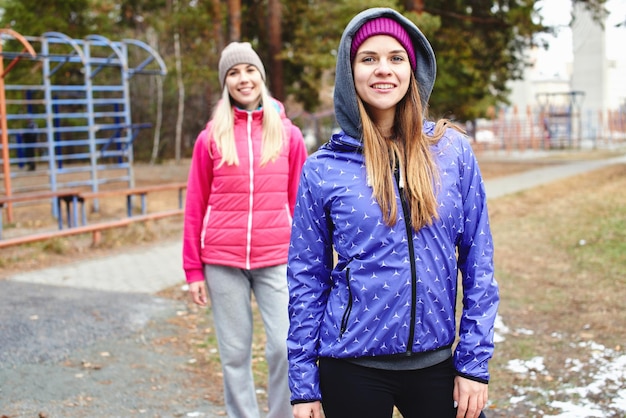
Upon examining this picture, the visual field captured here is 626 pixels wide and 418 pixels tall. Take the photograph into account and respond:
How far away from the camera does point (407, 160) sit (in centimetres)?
224

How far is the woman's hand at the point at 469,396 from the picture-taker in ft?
7.05

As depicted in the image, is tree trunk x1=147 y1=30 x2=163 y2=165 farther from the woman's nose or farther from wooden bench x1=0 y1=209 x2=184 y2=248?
the woman's nose

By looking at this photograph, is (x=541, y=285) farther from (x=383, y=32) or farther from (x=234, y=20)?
(x=234, y=20)

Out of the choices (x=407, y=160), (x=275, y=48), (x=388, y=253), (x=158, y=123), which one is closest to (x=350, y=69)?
(x=407, y=160)

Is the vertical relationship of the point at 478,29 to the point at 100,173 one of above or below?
above

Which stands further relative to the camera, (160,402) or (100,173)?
(100,173)

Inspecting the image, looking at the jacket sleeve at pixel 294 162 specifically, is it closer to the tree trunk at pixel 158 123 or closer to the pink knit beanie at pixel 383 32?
the pink knit beanie at pixel 383 32

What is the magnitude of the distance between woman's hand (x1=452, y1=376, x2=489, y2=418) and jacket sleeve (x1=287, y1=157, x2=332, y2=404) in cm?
40

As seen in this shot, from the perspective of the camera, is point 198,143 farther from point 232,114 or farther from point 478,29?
point 478,29

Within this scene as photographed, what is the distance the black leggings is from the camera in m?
2.19

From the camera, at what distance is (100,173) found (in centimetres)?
2448

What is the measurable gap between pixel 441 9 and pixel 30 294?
15429 millimetres

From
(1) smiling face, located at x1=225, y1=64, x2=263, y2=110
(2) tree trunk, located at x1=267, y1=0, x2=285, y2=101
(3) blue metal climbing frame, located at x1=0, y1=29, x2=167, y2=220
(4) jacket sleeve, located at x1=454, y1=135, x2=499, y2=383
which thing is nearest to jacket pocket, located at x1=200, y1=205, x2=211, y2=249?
(1) smiling face, located at x1=225, y1=64, x2=263, y2=110

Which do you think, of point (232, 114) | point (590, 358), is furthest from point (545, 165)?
point (232, 114)
